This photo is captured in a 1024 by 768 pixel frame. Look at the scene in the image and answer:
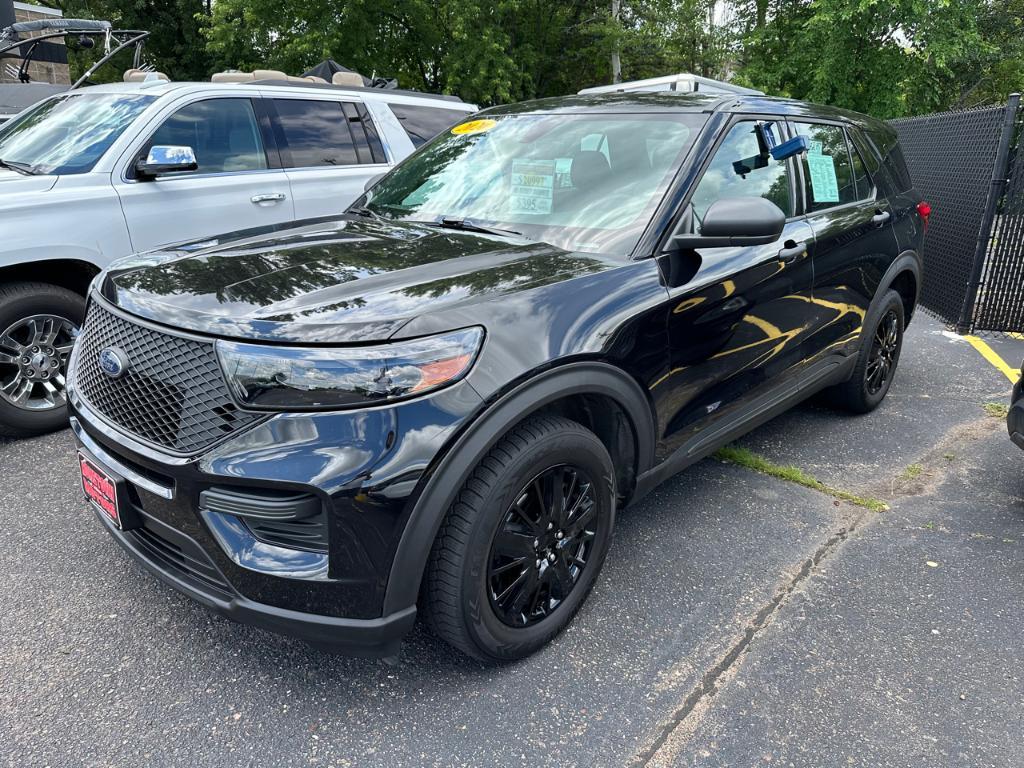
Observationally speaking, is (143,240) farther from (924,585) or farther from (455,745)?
(924,585)

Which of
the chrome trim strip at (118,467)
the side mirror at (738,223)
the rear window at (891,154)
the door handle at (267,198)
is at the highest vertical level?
the rear window at (891,154)

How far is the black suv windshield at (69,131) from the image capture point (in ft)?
13.9

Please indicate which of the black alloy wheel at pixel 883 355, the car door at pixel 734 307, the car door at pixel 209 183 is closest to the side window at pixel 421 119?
the car door at pixel 209 183

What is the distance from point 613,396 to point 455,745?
1.14 metres

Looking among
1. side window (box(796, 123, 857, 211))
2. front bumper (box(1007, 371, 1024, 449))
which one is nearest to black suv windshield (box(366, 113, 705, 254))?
side window (box(796, 123, 857, 211))

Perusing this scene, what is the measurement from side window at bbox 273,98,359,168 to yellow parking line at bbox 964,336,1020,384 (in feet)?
16.7

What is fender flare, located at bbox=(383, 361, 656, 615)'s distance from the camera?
1.89 m

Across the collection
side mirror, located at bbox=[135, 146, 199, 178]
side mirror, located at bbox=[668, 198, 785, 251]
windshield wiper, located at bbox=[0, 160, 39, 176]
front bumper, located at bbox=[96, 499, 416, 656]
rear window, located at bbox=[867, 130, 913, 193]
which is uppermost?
rear window, located at bbox=[867, 130, 913, 193]

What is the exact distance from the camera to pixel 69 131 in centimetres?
450

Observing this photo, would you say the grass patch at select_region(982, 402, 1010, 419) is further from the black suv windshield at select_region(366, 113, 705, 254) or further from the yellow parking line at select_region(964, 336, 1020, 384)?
the black suv windshield at select_region(366, 113, 705, 254)

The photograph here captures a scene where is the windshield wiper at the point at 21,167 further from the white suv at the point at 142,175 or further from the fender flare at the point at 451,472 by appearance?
the fender flare at the point at 451,472

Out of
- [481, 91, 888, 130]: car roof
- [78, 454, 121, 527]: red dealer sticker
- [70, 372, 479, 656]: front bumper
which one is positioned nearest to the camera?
[70, 372, 479, 656]: front bumper

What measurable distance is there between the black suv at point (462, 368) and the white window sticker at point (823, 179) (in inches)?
5.9

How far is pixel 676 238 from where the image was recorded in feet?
8.61
